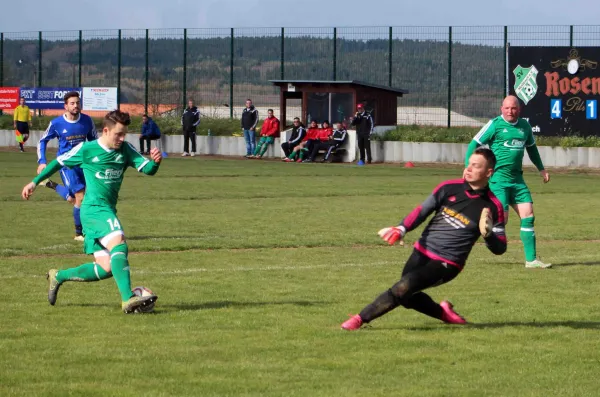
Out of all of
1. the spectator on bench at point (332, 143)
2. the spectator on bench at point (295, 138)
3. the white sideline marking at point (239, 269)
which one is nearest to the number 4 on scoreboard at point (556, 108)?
the spectator on bench at point (332, 143)

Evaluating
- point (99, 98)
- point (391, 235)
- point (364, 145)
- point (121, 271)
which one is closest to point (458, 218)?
point (391, 235)

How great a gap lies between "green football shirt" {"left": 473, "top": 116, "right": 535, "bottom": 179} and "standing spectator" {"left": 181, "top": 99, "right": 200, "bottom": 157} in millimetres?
28148

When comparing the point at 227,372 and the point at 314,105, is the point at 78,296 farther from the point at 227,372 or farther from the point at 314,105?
the point at 314,105

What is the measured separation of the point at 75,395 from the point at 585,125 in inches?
1248

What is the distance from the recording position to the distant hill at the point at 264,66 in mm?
40969

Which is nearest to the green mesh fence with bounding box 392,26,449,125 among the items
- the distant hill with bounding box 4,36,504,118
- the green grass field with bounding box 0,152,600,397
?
the distant hill with bounding box 4,36,504,118

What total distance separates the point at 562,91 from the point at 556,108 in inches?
22.6

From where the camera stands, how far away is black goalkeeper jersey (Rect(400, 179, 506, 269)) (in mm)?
8336

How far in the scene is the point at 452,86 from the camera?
41.4 m

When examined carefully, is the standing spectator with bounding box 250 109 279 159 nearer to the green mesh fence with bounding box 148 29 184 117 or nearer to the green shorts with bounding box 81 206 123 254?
the green mesh fence with bounding box 148 29 184 117

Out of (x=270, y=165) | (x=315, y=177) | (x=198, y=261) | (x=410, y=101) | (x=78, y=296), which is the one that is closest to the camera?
(x=78, y=296)

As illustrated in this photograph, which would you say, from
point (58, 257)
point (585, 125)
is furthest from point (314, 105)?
point (58, 257)

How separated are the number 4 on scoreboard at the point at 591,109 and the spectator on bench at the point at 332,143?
788 centimetres

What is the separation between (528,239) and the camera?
13.0 m
